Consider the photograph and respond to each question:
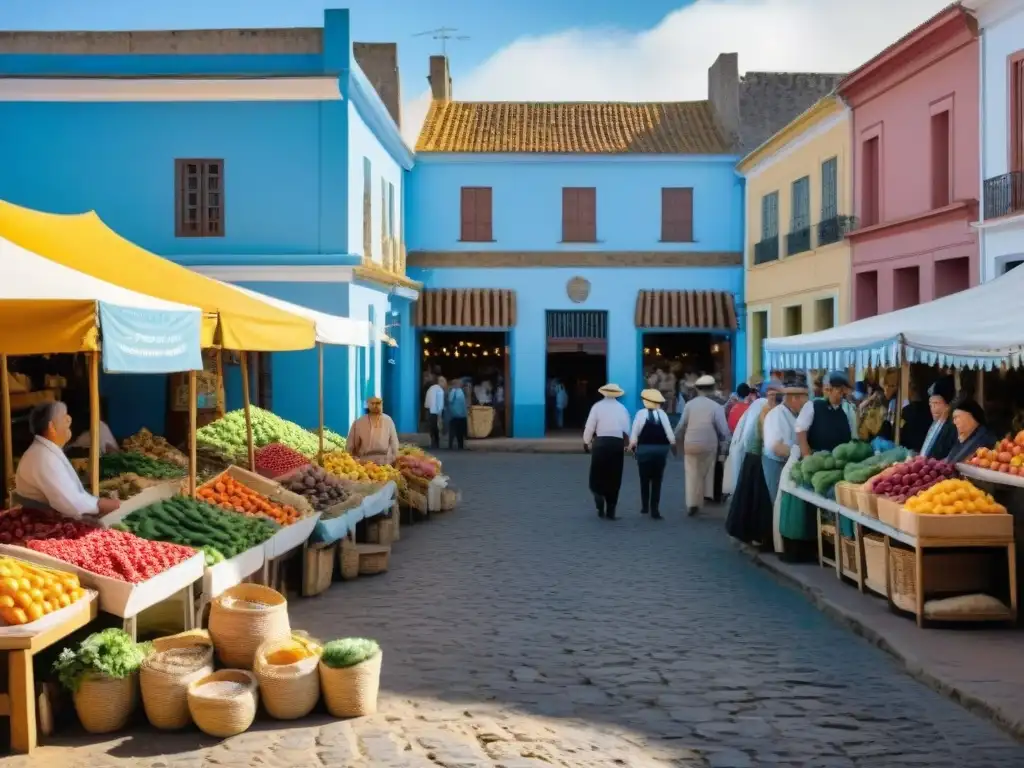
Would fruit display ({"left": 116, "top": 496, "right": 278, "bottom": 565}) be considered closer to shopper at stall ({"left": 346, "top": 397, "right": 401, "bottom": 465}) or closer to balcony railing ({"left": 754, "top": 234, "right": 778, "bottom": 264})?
shopper at stall ({"left": 346, "top": 397, "right": 401, "bottom": 465})

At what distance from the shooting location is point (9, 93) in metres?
23.8

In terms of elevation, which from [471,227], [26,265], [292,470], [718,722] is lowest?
[718,722]

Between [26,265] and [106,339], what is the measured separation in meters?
1.05

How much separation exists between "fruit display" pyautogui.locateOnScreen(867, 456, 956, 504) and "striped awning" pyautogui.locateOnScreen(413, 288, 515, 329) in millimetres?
22090

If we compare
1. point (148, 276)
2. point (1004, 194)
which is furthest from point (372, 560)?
point (1004, 194)

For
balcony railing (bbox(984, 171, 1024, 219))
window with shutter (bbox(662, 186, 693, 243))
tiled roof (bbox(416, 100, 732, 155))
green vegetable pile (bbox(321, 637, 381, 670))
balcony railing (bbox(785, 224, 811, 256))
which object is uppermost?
tiled roof (bbox(416, 100, 732, 155))

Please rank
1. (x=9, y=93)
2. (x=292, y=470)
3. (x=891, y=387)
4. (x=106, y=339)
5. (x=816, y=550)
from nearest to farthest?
1. (x=106, y=339)
2. (x=816, y=550)
3. (x=292, y=470)
4. (x=891, y=387)
5. (x=9, y=93)

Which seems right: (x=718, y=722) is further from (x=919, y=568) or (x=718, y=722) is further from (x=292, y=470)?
(x=292, y=470)

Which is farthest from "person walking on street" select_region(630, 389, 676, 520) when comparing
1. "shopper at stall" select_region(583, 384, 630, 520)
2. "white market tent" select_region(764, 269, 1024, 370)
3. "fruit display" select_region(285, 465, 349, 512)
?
"fruit display" select_region(285, 465, 349, 512)

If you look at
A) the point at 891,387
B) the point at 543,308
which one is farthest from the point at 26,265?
the point at 543,308

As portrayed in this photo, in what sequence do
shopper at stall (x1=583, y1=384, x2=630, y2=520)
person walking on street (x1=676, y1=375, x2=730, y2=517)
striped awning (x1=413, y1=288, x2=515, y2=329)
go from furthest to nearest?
striped awning (x1=413, y1=288, x2=515, y2=329) < person walking on street (x1=676, y1=375, x2=730, y2=517) < shopper at stall (x1=583, y1=384, x2=630, y2=520)

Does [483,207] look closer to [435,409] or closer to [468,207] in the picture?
[468,207]

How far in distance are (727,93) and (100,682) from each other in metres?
29.5

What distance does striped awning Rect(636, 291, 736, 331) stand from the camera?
106 ft
